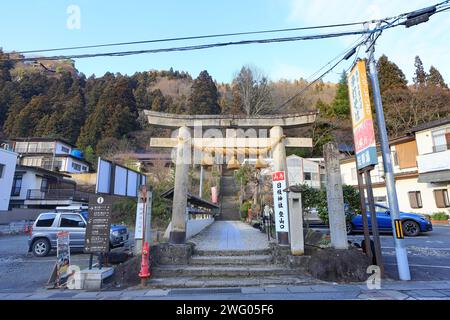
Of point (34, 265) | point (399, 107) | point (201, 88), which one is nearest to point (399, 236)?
point (34, 265)

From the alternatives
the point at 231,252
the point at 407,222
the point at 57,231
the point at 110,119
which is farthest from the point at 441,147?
the point at 110,119

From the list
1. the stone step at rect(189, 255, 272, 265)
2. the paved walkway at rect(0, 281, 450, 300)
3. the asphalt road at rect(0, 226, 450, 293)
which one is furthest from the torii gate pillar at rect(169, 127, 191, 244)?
the asphalt road at rect(0, 226, 450, 293)

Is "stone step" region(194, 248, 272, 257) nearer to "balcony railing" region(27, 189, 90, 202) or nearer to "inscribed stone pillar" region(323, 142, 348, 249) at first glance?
"inscribed stone pillar" region(323, 142, 348, 249)

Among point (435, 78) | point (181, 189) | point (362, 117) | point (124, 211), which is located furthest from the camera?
point (435, 78)

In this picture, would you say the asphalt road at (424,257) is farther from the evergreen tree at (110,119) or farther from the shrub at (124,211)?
the evergreen tree at (110,119)

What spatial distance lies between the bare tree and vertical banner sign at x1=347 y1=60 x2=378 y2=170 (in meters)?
29.8

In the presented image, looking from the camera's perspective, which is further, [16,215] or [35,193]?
[35,193]

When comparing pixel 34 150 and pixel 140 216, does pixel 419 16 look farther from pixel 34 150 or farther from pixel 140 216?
pixel 34 150

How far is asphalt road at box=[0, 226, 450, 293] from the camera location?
6.93m

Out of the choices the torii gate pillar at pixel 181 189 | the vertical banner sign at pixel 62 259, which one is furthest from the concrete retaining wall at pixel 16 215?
the torii gate pillar at pixel 181 189

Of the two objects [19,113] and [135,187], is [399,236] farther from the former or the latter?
[19,113]

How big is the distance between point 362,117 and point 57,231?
489 inches

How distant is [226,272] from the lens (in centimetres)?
682
